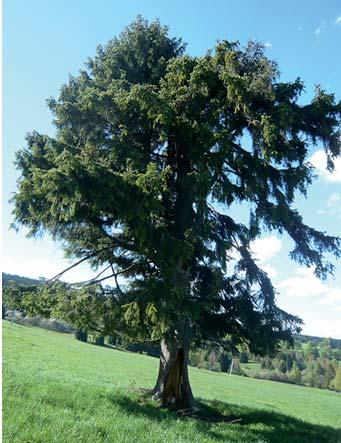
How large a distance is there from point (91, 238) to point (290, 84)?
8.02 metres

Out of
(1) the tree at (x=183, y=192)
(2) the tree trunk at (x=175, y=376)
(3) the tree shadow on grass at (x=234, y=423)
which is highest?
(1) the tree at (x=183, y=192)

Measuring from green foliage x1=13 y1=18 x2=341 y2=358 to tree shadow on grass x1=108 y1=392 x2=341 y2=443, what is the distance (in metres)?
1.91

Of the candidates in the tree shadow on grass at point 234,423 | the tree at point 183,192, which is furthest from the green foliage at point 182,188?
the tree shadow on grass at point 234,423

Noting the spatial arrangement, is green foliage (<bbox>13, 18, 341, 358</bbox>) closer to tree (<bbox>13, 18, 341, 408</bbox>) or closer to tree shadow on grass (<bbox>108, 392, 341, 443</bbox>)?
tree (<bbox>13, 18, 341, 408</bbox>)

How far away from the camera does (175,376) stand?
11875mm

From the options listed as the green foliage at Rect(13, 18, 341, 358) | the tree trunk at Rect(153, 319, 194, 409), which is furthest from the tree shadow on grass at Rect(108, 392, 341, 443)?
the green foliage at Rect(13, 18, 341, 358)

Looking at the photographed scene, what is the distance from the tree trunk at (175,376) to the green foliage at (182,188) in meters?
0.92

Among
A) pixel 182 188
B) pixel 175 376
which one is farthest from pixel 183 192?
Answer: pixel 175 376

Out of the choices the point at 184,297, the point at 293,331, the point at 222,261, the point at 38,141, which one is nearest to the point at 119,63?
the point at 38,141

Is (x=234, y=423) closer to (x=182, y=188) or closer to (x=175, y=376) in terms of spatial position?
(x=175, y=376)

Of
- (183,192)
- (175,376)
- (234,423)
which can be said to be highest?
(183,192)

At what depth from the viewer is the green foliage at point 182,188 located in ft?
32.9

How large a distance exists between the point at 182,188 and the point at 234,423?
7.08 meters

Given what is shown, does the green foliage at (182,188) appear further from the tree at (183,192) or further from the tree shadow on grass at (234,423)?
the tree shadow on grass at (234,423)
